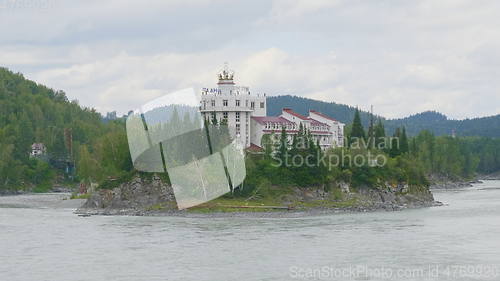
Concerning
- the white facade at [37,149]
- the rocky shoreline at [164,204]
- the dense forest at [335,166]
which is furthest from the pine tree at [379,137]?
the white facade at [37,149]

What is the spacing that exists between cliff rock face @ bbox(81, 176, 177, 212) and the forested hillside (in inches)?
292

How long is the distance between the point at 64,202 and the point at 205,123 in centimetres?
2420

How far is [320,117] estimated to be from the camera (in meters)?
124

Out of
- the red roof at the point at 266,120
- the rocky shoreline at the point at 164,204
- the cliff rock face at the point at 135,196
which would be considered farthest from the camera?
the red roof at the point at 266,120

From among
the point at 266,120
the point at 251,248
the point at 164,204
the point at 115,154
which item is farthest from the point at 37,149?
the point at 251,248

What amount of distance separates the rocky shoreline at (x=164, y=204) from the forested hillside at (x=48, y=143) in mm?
7955

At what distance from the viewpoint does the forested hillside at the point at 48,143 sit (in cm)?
10393

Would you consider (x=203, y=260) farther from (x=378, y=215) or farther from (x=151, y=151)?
(x=151, y=151)

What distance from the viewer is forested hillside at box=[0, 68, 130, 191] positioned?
4092 inches

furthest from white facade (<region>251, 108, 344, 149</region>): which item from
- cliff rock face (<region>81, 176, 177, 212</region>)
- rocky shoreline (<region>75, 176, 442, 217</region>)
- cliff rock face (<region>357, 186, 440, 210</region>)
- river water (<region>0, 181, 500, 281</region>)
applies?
river water (<region>0, 181, 500, 281</region>)

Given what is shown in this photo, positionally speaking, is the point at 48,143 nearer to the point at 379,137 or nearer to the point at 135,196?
the point at 379,137

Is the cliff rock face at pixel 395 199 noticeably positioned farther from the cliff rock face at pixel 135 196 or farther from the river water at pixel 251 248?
the cliff rock face at pixel 135 196

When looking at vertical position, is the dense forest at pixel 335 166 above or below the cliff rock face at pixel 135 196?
Result: above

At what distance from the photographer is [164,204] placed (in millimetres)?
84000
